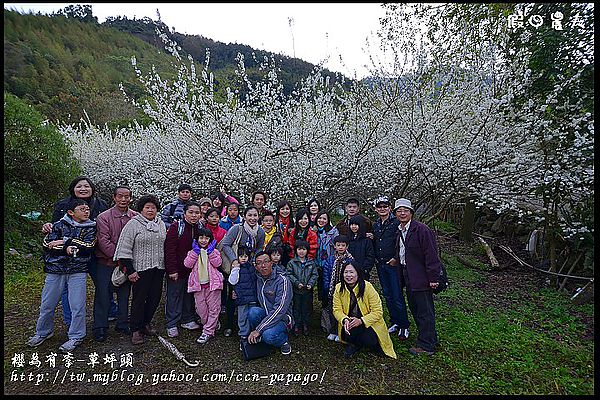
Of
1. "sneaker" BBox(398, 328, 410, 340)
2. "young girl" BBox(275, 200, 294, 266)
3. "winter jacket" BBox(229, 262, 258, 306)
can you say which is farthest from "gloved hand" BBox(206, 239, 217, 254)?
"sneaker" BBox(398, 328, 410, 340)

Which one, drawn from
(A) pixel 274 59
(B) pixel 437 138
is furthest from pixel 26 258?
(B) pixel 437 138

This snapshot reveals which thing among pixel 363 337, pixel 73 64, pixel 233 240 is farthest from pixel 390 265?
pixel 73 64

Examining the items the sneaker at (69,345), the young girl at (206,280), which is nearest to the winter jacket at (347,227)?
the young girl at (206,280)

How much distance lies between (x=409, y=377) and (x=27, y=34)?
92.1ft

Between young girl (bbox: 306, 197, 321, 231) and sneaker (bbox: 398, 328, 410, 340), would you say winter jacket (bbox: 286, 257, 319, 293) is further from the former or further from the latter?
sneaker (bbox: 398, 328, 410, 340)

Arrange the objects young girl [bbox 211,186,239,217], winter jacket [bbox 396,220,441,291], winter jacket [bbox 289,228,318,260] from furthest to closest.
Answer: young girl [bbox 211,186,239,217]
winter jacket [bbox 289,228,318,260]
winter jacket [bbox 396,220,441,291]

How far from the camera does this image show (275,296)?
363cm

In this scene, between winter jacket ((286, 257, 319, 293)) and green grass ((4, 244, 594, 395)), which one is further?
winter jacket ((286, 257, 319, 293))

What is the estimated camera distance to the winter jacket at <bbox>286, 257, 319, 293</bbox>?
155 inches

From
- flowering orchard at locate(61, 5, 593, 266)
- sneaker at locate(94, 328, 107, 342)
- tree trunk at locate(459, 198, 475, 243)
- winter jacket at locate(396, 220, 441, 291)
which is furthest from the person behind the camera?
tree trunk at locate(459, 198, 475, 243)

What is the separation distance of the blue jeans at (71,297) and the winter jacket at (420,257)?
304cm

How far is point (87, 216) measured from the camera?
353 centimetres

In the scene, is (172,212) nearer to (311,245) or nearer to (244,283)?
(244,283)

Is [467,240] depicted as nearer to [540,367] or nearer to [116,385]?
[540,367]
